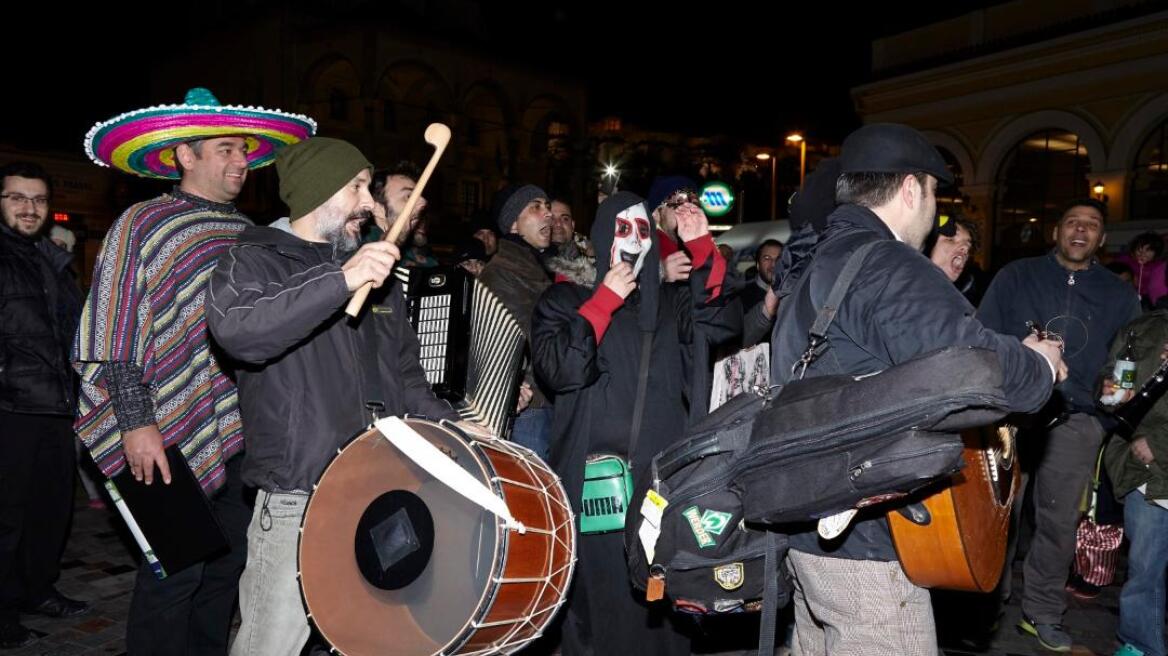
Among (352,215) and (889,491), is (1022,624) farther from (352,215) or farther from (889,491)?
(352,215)

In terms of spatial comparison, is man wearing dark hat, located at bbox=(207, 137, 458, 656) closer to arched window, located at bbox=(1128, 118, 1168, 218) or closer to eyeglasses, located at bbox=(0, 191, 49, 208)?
eyeglasses, located at bbox=(0, 191, 49, 208)

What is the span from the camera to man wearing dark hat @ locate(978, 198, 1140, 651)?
196 inches

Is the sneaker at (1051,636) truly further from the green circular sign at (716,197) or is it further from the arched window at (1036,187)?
the green circular sign at (716,197)

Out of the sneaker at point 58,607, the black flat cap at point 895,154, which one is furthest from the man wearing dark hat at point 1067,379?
the sneaker at point 58,607

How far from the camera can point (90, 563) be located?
632 cm

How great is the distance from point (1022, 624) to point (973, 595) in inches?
12.1

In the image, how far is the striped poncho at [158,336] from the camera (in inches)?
140

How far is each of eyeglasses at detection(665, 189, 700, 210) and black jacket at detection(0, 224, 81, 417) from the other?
3894mm

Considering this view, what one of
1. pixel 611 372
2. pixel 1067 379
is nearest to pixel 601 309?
pixel 611 372

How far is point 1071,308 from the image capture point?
16.6ft

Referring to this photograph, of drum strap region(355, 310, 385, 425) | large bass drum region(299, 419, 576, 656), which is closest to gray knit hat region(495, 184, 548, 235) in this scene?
drum strap region(355, 310, 385, 425)

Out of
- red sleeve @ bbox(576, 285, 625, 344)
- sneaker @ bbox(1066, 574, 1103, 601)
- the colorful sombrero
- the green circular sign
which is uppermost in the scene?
the green circular sign

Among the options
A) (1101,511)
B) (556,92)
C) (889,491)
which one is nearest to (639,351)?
(889,491)

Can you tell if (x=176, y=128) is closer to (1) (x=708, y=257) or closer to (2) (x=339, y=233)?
(2) (x=339, y=233)
